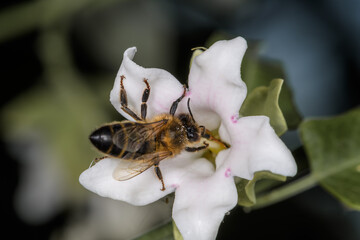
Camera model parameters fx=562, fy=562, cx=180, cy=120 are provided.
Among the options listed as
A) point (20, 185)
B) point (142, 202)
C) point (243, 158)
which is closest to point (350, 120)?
point (243, 158)

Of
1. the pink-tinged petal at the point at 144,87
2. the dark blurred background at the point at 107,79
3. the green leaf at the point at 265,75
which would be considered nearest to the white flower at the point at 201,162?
the pink-tinged petal at the point at 144,87

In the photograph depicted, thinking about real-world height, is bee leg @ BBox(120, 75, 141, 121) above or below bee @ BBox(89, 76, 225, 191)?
above

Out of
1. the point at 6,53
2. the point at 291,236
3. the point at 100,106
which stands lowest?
the point at 291,236

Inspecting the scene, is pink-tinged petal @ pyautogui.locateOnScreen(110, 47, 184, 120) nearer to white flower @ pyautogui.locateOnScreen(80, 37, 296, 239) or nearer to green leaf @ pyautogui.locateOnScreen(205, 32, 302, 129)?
white flower @ pyautogui.locateOnScreen(80, 37, 296, 239)

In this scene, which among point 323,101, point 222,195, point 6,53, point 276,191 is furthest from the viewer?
point 6,53

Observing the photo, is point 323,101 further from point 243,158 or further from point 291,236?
point 243,158

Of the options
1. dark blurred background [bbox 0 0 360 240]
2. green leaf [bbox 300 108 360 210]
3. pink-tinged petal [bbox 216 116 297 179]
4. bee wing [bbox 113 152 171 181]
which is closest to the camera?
pink-tinged petal [bbox 216 116 297 179]

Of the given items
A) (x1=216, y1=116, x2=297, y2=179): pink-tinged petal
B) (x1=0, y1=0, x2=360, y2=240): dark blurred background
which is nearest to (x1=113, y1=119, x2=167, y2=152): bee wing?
(x1=216, y1=116, x2=297, y2=179): pink-tinged petal
